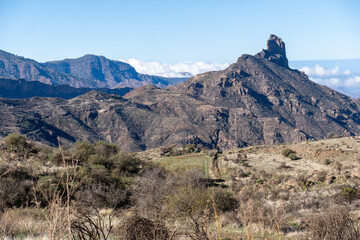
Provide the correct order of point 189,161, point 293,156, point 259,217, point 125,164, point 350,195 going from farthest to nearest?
point 189,161
point 293,156
point 125,164
point 350,195
point 259,217

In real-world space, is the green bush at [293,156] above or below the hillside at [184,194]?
below

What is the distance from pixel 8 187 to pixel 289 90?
669ft

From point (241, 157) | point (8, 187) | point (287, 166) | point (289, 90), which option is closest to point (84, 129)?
point (241, 157)

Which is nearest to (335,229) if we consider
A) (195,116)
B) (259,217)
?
(259,217)

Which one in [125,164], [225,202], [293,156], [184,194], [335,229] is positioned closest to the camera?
[335,229]

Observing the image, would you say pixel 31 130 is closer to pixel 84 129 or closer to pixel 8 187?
pixel 84 129

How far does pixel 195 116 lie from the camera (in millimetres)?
147500

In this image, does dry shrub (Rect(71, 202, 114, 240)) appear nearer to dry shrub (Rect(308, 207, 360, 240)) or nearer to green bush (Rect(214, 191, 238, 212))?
dry shrub (Rect(308, 207, 360, 240))

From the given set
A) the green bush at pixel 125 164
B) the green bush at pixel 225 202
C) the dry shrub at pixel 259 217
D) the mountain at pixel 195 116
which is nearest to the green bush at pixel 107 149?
the green bush at pixel 125 164

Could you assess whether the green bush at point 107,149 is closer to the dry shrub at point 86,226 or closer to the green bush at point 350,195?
the green bush at point 350,195

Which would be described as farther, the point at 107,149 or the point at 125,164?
the point at 107,149

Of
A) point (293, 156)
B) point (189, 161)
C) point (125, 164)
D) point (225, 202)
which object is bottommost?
point (189, 161)

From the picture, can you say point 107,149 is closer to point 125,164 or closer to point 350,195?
point 125,164

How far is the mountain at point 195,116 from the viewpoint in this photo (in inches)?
4818
